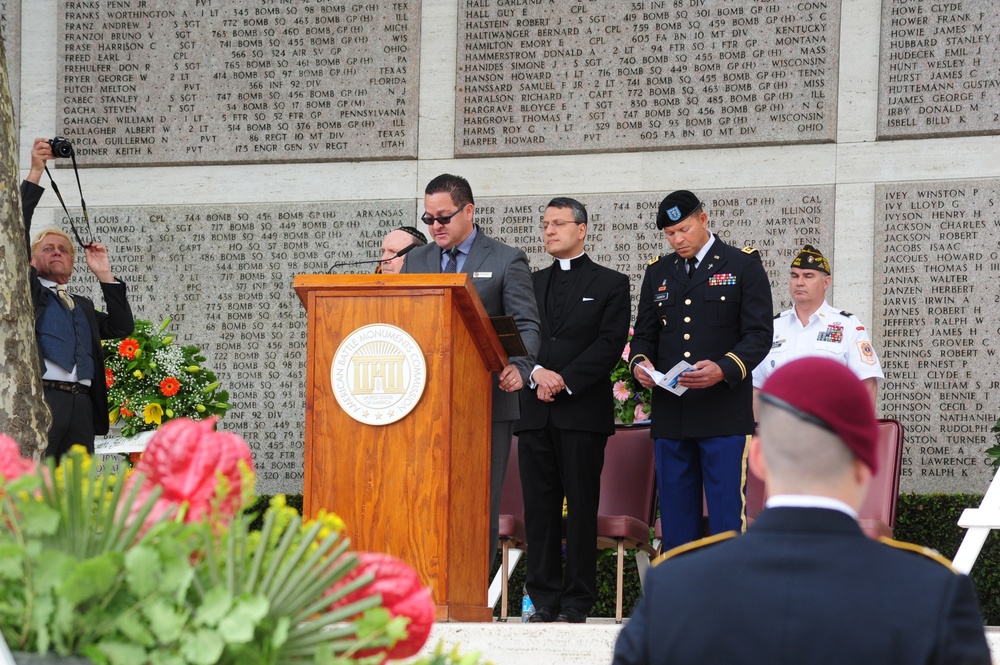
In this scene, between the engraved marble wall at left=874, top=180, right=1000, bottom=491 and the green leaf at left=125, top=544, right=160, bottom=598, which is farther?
the engraved marble wall at left=874, top=180, right=1000, bottom=491

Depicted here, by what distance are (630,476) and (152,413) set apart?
226 cm

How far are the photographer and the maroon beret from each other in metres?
4.22

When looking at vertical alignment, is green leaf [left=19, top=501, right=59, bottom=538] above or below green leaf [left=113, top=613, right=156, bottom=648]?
above

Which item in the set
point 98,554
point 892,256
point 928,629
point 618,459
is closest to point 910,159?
point 892,256

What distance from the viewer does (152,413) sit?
20.7ft

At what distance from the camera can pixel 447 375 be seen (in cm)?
376

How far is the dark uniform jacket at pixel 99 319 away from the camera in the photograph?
535cm

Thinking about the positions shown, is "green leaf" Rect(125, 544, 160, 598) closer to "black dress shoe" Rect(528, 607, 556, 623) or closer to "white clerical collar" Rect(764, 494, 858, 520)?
"white clerical collar" Rect(764, 494, 858, 520)

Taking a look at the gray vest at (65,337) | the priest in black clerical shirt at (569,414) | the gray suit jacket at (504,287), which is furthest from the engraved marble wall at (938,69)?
the gray vest at (65,337)

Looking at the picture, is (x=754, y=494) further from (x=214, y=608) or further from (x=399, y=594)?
(x=214, y=608)

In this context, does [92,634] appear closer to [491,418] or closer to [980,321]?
[491,418]

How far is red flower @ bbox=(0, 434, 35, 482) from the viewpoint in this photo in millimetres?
1049

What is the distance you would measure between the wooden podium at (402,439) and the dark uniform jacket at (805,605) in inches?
89.7

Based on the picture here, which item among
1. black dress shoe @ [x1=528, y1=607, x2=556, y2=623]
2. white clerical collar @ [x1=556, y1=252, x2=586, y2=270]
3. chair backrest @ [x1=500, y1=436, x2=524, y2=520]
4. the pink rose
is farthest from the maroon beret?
the pink rose
